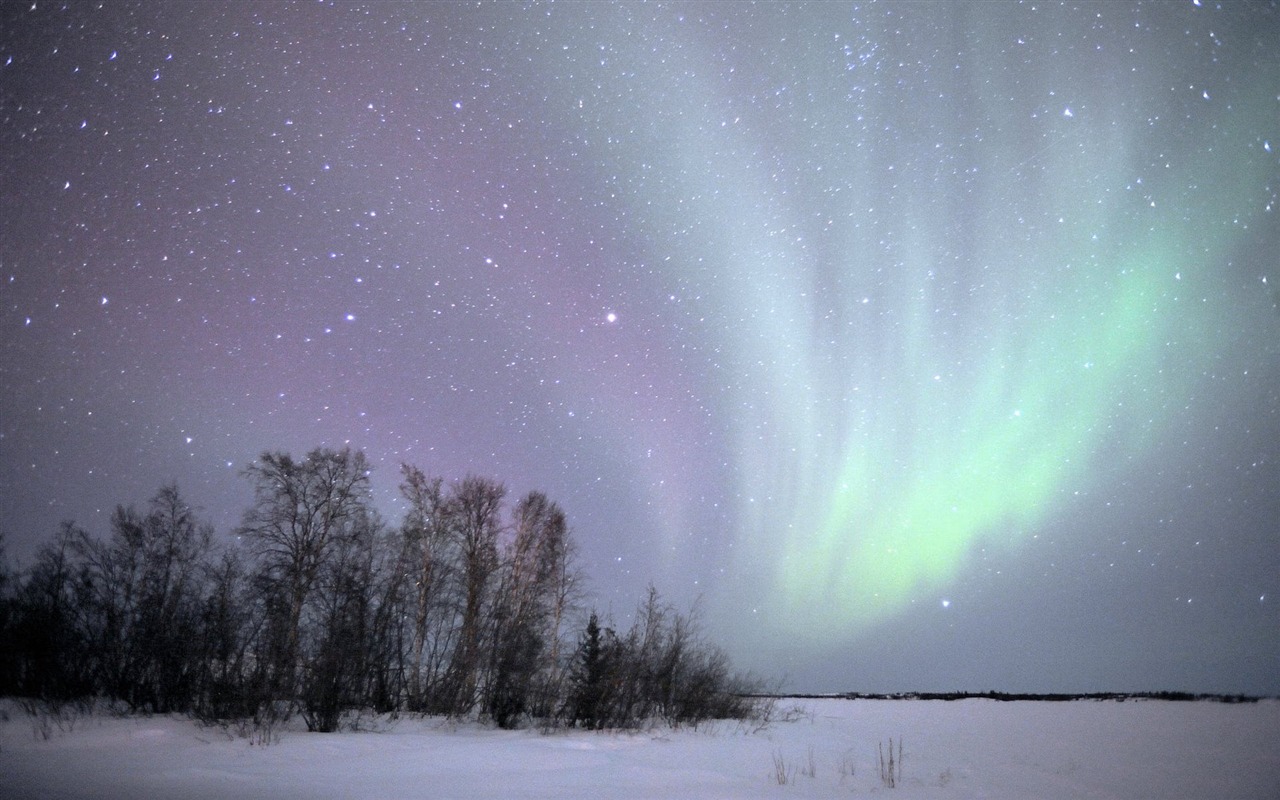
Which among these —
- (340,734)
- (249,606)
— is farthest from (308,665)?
(249,606)

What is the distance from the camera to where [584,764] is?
11.7 meters

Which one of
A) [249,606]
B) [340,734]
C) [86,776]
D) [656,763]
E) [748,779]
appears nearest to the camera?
[86,776]

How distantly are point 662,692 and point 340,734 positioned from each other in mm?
11226

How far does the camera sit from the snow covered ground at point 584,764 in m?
8.62

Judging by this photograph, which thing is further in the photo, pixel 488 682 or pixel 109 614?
pixel 488 682

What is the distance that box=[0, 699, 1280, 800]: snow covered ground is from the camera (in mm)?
8625

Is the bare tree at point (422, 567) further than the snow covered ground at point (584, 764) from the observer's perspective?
Yes

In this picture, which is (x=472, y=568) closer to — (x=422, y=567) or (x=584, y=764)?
(x=422, y=567)

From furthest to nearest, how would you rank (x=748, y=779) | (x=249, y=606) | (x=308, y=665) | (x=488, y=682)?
(x=488, y=682) → (x=249, y=606) → (x=308, y=665) → (x=748, y=779)

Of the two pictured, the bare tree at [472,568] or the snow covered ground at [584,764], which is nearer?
the snow covered ground at [584,764]

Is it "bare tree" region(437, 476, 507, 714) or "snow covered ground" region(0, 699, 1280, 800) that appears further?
"bare tree" region(437, 476, 507, 714)

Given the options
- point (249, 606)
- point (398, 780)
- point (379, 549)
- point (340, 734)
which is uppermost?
point (379, 549)

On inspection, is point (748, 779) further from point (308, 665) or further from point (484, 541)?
point (484, 541)

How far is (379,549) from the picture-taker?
22.2 meters
